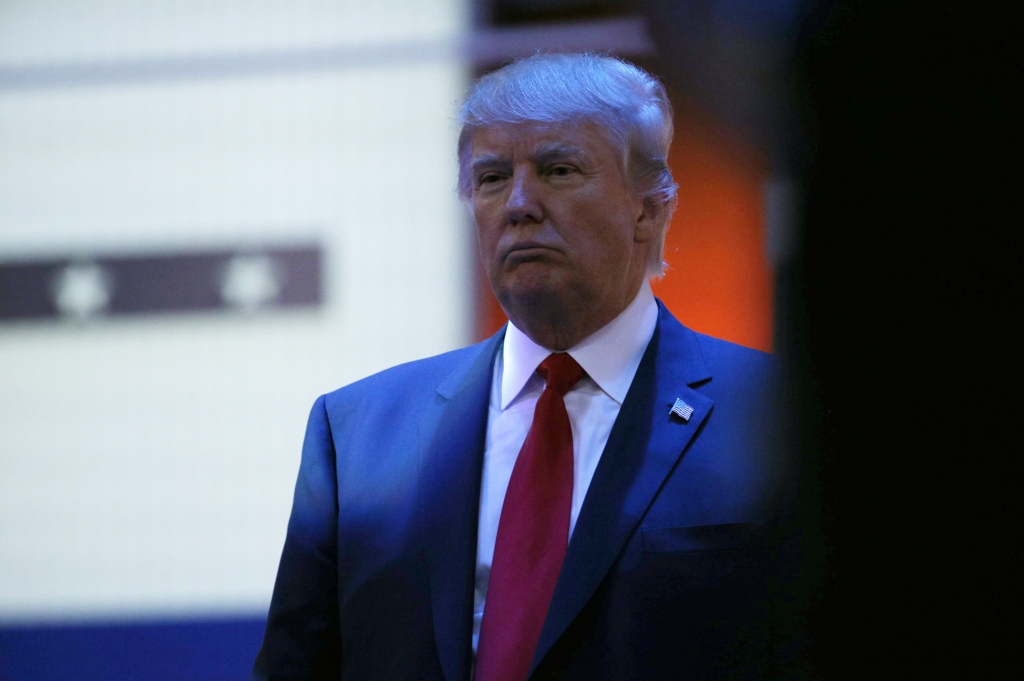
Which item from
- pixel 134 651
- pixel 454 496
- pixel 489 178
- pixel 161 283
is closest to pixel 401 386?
pixel 454 496

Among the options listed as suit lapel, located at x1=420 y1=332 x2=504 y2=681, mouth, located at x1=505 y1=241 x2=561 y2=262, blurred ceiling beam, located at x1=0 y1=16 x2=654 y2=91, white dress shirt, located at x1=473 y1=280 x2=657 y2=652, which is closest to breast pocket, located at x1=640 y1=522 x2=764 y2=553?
white dress shirt, located at x1=473 y1=280 x2=657 y2=652

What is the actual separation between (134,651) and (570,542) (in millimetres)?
1224

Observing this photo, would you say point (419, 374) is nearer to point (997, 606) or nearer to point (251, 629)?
point (251, 629)

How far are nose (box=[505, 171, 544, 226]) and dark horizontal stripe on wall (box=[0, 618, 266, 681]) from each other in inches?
44.3

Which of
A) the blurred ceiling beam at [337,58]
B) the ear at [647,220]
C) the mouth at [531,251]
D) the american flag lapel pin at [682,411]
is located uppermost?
the blurred ceiling beam at [337,58]

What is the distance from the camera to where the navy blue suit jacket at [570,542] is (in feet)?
3.40

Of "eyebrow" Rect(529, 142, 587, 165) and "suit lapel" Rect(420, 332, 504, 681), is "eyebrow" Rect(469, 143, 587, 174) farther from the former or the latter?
"suit lapel" Rect(420, 332, 504, 681)

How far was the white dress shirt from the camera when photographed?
1.18 metres

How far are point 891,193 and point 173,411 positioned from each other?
1850mm

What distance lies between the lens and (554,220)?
3.94 ft

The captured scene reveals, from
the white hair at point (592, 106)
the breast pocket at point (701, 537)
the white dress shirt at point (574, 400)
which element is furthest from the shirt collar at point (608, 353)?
the breast pocket at point (701, 537)

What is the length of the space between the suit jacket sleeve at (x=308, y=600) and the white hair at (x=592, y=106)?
0.53m

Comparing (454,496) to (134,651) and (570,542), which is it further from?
(134,651)

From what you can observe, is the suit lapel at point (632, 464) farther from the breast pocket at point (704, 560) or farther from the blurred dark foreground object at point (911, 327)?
the blurred dark foreground object at point (911, 327)
